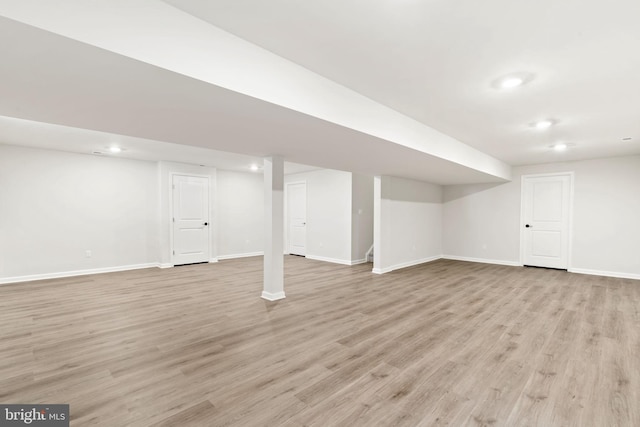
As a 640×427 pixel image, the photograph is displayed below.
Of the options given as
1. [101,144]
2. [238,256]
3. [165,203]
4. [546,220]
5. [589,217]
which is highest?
[101,144]

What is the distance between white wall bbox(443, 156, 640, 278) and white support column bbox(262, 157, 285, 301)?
20.3 ft

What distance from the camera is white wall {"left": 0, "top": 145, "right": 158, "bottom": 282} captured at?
17.2 ft

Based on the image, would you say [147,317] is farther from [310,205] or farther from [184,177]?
[310,205]

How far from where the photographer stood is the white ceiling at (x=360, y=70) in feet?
5.47


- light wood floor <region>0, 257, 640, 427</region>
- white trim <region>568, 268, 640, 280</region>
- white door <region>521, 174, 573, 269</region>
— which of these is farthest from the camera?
white door <region>521, 174, 573, 269</region>

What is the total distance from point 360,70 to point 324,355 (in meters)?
2.59

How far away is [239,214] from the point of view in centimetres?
848

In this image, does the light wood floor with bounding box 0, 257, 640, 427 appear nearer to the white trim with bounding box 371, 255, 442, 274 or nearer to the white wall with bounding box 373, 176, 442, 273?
the white trim with bounding box 371, 255, 442, 274

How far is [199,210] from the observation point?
7.45 meters

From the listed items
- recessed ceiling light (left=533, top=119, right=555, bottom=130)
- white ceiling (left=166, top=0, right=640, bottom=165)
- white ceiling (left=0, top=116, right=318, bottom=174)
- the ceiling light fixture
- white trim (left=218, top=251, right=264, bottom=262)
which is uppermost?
white ceiling (left=166, top=0, right=640, bottom=165)

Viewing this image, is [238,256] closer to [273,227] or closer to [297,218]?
[297,218]

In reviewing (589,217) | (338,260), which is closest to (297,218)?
(338,260)

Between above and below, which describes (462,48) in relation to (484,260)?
above

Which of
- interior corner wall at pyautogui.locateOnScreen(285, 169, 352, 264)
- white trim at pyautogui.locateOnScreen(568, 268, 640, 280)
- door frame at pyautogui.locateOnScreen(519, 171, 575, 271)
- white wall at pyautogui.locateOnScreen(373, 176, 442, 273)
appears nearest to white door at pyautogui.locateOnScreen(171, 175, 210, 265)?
interior corner wall at pyautogui.locateOnScreen(285, 169, 352, 264)
